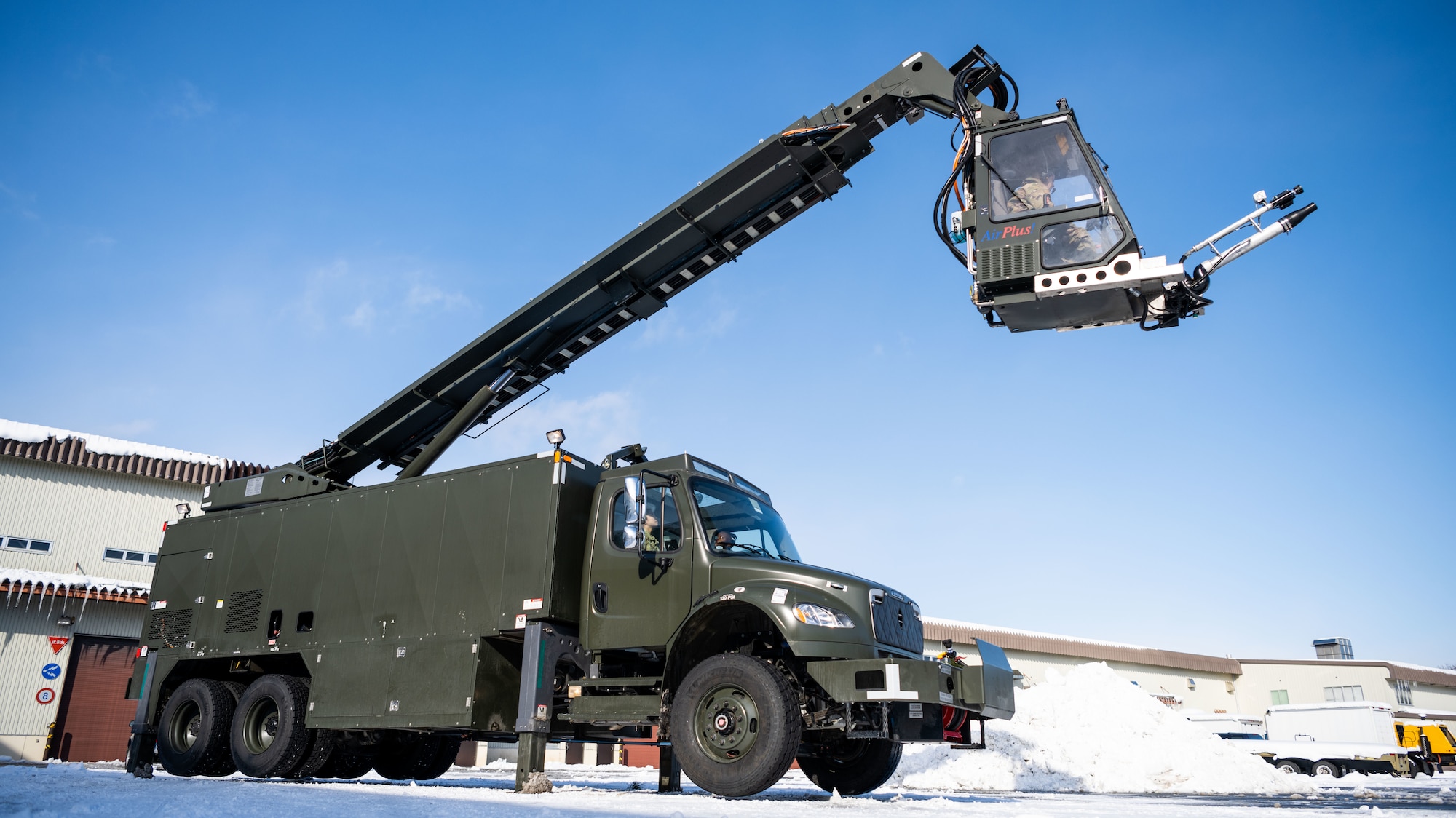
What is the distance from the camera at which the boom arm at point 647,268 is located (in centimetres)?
940

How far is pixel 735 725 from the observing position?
7812 millimetres

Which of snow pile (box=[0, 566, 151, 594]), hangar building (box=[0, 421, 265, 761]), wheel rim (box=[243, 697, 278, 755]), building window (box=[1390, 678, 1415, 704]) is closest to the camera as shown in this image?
wheel rim (box=[243, 697, 278, 755])

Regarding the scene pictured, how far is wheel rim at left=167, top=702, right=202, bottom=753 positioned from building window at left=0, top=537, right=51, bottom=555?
47.9 feet

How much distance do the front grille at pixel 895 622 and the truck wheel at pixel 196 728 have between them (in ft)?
27.4

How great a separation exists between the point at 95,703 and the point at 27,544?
424 centimetres

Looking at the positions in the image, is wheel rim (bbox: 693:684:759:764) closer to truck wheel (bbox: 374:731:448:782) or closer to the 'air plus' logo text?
the 'air plus' logo text

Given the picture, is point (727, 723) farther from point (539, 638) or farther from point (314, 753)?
point (314, 753)

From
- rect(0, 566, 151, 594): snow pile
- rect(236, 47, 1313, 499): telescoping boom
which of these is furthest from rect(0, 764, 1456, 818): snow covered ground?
rect(0, 566, 151, 594): snow pile

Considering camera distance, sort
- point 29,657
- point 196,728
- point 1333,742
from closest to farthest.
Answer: point 196,728 → point 29,657 → point 1333,742

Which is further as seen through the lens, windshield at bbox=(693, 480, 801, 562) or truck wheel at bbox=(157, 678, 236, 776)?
truck wheel at bbox=(157, 678, 236, 776)

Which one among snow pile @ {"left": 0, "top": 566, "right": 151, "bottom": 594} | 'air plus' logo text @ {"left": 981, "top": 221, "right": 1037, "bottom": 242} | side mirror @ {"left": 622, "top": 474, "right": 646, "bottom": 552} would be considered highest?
'air plus' logo text @ {"left": 981, "top": 221, "right": 1037, "bottom": 242}

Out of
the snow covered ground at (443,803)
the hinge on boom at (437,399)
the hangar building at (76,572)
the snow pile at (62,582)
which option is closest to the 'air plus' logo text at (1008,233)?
the snow covered ground at (443,803)

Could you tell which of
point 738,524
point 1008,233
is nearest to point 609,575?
point 738,524

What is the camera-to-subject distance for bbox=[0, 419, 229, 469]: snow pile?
22562 mm
